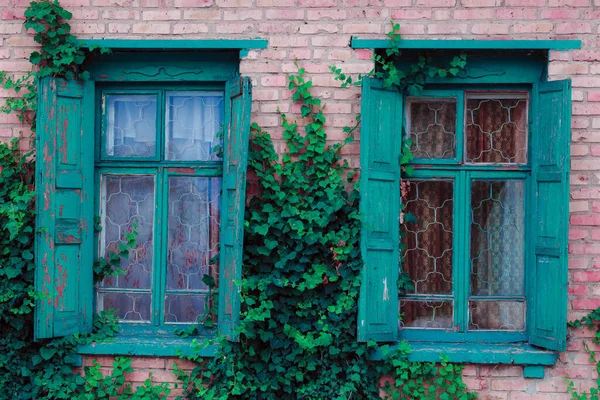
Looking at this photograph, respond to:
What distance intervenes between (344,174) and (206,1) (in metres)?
1.38

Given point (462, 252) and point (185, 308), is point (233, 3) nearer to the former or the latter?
point (185, 308)

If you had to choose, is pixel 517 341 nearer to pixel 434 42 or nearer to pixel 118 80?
pixel 434 42

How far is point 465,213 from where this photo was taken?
4309 millimetres

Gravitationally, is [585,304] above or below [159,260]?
below

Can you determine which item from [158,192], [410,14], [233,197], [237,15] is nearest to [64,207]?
[158,192]

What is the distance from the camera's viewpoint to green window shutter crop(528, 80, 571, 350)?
156 inches

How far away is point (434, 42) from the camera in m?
4.12

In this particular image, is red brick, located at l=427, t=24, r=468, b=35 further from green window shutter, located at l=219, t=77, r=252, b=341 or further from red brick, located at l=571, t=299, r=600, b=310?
red brick, located at l=571, t=299, r=600, b=310

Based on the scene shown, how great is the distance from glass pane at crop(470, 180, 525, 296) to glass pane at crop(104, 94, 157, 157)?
2131 mm

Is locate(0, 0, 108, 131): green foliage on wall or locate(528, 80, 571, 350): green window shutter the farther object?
locate(0, 0, 108, 131): green foliage on wall

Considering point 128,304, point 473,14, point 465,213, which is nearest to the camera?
point 473,14

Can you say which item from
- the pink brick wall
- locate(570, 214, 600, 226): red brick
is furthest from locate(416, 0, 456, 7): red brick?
locate(570, 214, 600, 226): red brick

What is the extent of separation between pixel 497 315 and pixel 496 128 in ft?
3.92

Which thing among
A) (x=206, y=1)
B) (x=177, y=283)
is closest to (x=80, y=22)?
(x=206, y=1)
